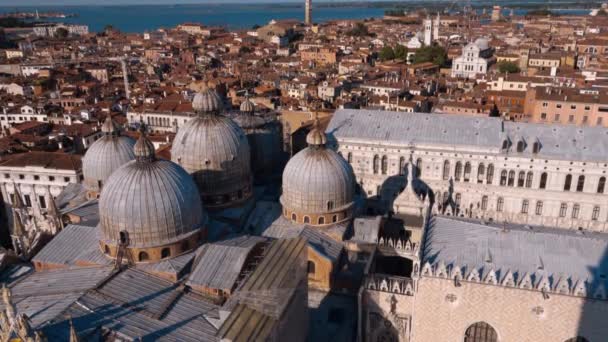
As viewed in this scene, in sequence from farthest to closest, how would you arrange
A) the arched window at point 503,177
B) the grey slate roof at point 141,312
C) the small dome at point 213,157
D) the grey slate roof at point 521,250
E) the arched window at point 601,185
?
1. the arched window at point 503,177
2. the arched window at point 601,185
3. the small dome at point 213,157
4. the grey slate roof at point 521,250
5. the grey slate roof at point 141,312

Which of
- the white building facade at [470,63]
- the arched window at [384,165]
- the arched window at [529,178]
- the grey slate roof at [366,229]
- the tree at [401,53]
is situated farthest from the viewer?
the tree at [401,53]

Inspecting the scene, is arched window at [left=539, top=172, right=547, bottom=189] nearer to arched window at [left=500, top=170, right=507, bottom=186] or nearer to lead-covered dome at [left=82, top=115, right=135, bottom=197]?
arched window at [left=500, top=170, right=507, bottom=186]

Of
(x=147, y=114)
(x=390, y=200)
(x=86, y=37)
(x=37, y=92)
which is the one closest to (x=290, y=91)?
(x=147, y=114)

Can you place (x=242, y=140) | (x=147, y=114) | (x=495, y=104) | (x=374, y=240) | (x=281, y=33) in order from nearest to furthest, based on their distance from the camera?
(x=374, y=240) < (x=242, y=140) < (x=147, y=114) < (x=495, y=104) < (x=281, y=33)

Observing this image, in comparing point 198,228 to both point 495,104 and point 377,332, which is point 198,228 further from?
point 495,104

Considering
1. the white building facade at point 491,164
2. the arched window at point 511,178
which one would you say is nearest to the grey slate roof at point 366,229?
the white building facade at point 491,164

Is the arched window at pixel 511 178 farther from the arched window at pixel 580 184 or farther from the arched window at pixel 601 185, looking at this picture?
the arched window at pixel 601 185
